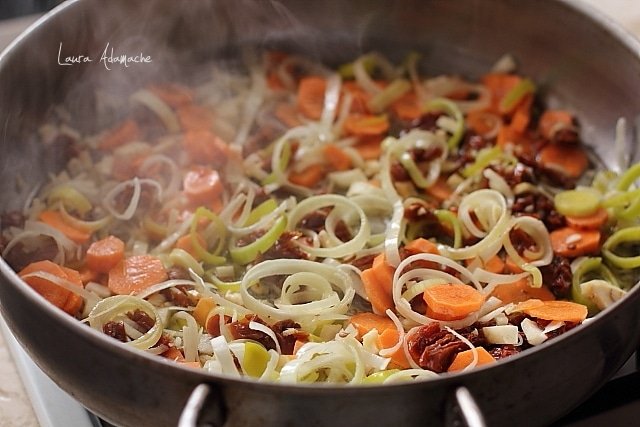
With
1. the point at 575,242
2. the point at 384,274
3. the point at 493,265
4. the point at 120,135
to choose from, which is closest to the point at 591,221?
the point at 575,242

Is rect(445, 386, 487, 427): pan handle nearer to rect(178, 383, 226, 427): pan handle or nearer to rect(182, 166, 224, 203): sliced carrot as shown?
rect(178, 383, 226, 427): pan handle

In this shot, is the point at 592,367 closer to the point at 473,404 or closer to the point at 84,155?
the point at 473,404

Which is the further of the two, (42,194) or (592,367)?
(42,194)

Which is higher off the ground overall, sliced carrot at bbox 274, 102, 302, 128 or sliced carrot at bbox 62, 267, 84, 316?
sliced carrot at bbox 274, 102, 302, 128

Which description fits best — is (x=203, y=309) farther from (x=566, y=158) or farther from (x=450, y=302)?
(x=566, y=158)

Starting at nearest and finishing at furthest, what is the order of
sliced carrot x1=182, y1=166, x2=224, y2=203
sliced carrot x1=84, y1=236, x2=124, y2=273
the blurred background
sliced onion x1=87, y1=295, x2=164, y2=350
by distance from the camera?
sliced onion x1=87, y1=295, x2=164, y2=350
sliced carrot x1=84, y1=236, x2=124, y2=273
sliced carrot x1=182, y1=166, x2=224, y2=203
the blurred background

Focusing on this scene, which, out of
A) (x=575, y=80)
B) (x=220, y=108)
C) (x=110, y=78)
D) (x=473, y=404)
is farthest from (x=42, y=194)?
(x=575, y=80)

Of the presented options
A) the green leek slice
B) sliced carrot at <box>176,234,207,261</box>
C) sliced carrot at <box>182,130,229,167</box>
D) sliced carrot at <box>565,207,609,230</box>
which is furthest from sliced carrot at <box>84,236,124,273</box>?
sliced carrot at <box>565,207,609,230</box>
